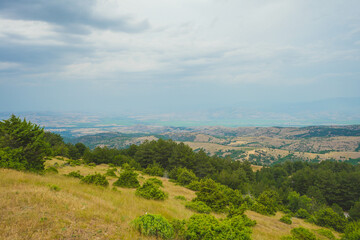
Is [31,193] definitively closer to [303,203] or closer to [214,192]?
[214,192]

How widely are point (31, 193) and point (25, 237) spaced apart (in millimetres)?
4195

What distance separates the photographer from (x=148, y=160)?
46.8 m

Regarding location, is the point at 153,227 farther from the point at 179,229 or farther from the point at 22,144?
the point at 22,144

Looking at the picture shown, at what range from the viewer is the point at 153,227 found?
7.30 metres

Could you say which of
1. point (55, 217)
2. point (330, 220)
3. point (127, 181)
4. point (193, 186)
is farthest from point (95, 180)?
point (330, 220)

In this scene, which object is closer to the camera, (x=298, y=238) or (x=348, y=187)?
(x=298, y=238)

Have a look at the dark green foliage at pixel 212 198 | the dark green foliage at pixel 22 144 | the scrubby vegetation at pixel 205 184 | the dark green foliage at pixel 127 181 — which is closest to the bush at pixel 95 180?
the scrubby vegetation at pixel 205 184

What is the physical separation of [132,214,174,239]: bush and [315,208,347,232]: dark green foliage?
25.0 meters

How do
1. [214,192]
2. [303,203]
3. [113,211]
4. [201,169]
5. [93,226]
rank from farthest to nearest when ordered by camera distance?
[201,169]
[303,203]
[214,192]
[113,211]
[93,226]

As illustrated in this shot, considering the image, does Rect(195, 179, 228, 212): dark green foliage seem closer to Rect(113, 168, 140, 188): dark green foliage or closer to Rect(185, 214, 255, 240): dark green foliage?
Rect(113, 168, 140, 188): dark green foliage

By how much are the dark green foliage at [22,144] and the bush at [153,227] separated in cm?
1499

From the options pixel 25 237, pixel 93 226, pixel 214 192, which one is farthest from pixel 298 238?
pixel 25 237

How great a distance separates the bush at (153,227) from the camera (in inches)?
286

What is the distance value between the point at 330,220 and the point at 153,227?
26.0 meters
